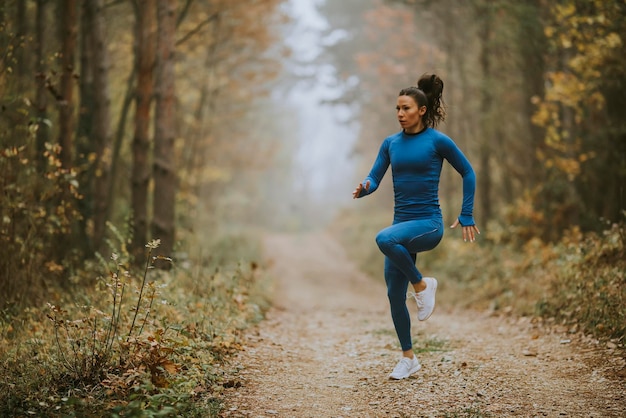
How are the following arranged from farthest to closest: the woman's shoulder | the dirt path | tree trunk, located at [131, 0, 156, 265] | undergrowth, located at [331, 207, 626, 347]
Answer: tree trunk, located at [131, 0, 156, 265]
undergrowth, located at [331, 207, 626, 347]
the woman's shoulder
the dirt path

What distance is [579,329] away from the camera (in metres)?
6.91

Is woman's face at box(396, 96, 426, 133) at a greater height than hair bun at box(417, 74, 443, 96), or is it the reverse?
hair bun at box(417, 74, 443, 96)

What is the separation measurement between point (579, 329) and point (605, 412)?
288 centimetres

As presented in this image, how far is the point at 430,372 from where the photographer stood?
18.1 feet

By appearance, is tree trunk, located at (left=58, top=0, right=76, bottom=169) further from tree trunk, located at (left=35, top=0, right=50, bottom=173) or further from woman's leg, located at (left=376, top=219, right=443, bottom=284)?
woman's leg, located at (left=376, top=219, right=443, bottom=284)

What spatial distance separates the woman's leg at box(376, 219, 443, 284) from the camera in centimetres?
488

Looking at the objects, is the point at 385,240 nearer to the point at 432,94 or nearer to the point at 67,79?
the point at 432,94

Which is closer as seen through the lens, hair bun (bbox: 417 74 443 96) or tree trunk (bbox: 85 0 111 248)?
hair bun (bbox: 417 74 443 96)

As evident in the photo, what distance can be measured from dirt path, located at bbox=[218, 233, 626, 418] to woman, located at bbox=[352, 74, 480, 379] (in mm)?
774

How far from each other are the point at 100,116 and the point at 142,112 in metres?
1.61

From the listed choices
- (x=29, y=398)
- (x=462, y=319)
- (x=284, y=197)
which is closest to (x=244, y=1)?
(x=462, y=319)

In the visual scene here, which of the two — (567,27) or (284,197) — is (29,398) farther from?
(284,197)

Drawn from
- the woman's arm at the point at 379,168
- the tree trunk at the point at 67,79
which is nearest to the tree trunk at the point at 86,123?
the tree trunk at the point at 67,79

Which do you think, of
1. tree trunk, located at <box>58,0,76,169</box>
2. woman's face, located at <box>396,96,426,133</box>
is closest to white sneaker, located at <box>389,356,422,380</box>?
woman's face, located at <box>396,96,426,133</box>
